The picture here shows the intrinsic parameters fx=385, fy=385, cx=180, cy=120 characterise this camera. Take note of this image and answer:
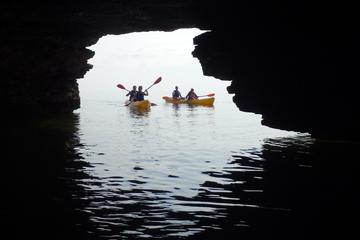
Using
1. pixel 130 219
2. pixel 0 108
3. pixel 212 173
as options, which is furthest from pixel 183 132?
pixel 130 219

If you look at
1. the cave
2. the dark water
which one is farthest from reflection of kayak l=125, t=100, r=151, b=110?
the dark water

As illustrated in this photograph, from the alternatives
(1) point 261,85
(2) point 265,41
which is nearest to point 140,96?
(1) point 261,85

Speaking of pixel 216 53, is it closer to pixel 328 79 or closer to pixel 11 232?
pixel 328 79

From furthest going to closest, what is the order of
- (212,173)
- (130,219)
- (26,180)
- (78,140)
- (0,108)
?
1. (0,108)
2. (78,140)
3. (212,173)
4. (26,180)
5. (130,219)

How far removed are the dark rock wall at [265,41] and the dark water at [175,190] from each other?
2100mm

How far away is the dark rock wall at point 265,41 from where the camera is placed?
12.7m

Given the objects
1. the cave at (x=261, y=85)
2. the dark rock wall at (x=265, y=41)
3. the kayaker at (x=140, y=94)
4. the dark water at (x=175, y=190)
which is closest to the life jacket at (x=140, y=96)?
the kayaker at (x=140, y=94)

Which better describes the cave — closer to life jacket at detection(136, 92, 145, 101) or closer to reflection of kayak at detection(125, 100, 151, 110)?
reflection of kayak at detection(125, 100, 151, 110)

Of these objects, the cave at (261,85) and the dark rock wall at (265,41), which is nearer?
the cave at (261,85)

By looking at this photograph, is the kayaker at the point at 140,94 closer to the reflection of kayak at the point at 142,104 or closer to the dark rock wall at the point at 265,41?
the reflection of kayak at the point at 142,104

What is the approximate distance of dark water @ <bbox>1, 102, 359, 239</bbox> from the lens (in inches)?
282

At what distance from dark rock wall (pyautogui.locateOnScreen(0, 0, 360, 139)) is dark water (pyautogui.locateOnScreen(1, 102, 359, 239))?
210cm

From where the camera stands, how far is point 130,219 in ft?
25.1

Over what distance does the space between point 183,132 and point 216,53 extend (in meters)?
8.51
